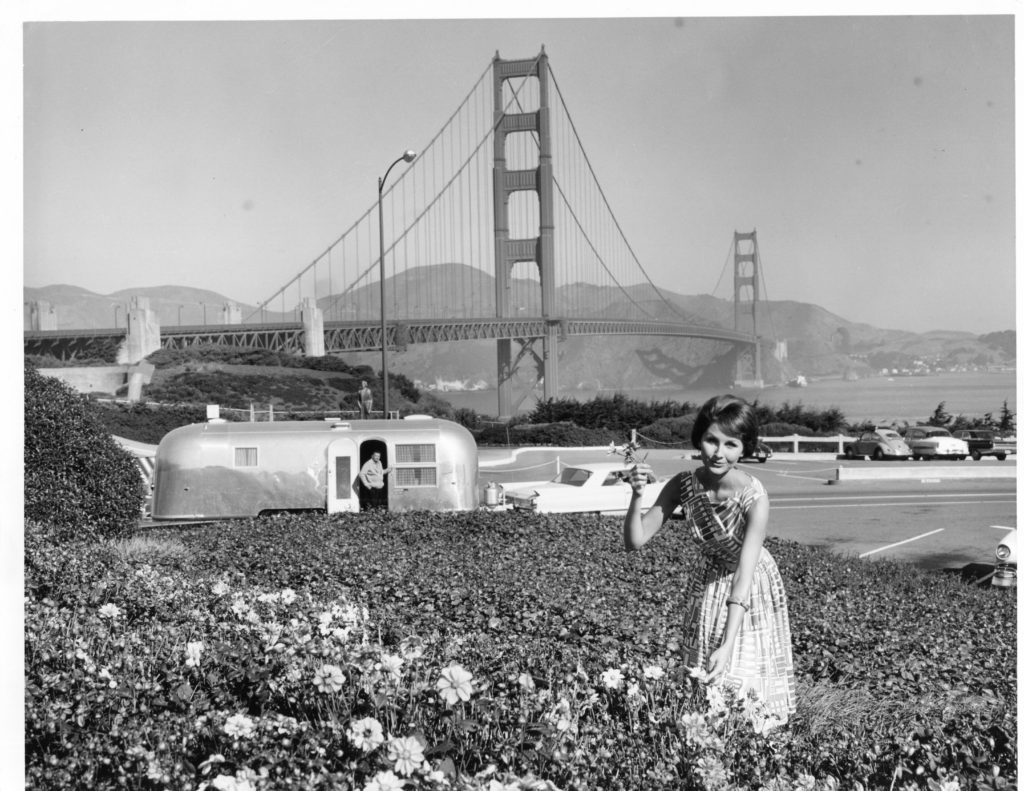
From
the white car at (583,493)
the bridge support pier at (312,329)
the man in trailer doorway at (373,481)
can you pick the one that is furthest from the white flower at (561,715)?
the bridge support pier at (312,329)

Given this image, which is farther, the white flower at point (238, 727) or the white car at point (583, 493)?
the white car at point (583, 493)

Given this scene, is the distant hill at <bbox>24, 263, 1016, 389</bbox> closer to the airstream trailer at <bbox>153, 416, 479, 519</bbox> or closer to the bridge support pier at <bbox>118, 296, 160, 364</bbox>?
the bridge support pier at <bbox>118, 296, 160, 364</bbox>

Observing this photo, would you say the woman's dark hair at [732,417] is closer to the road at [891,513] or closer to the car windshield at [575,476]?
the road at [891,513]

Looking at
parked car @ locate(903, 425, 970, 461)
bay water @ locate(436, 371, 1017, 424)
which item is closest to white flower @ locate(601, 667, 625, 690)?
parked car @ locate(903, 425, 970, 461)

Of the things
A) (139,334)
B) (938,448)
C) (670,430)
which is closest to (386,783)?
(938,448)

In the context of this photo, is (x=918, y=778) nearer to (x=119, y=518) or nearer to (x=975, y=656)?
(x=975, y=656)

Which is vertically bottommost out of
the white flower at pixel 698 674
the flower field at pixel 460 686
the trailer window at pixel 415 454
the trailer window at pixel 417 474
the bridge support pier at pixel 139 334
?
the flower field at pixel 460 686

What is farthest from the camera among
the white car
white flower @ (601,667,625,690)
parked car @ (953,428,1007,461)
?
parked car @ (953,428,1007,461)
